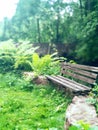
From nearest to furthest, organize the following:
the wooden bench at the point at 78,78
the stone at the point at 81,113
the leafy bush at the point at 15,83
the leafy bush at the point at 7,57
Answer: the stone at the point at 81,113
the wooden bench at the point at 78,78
the leafy bush at the point at 15,83
the leafy bush at the point at 7,57

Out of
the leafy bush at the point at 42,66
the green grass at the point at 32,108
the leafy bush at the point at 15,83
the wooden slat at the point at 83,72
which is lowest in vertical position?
the leafy bush at the point at 15,83

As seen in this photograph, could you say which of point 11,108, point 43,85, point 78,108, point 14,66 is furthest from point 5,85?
point 78,108

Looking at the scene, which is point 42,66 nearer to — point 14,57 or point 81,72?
point 14,57

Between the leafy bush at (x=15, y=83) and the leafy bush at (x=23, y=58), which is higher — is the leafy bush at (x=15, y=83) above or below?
below

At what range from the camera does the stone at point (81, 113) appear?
384 cm

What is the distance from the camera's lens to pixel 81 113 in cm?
425

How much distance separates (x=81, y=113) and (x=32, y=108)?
1.87 metres

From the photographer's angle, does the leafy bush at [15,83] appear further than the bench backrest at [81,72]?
Yes

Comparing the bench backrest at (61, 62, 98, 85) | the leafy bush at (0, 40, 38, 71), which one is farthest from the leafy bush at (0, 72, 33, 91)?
the bench backrest at (61, 62, 98, 85)

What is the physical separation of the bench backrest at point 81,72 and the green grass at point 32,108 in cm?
65

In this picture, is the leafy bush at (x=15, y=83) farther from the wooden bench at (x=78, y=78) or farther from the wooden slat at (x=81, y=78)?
the wooden slat at (x=81, y=78)

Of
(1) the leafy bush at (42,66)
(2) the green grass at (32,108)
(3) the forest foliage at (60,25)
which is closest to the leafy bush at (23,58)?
(1) the leafy bush at (42,66)

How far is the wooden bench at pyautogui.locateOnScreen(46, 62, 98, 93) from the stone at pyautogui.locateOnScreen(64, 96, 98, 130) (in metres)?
0.75

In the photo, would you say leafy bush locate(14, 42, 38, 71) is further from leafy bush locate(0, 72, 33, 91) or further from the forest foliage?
the forest foliage
